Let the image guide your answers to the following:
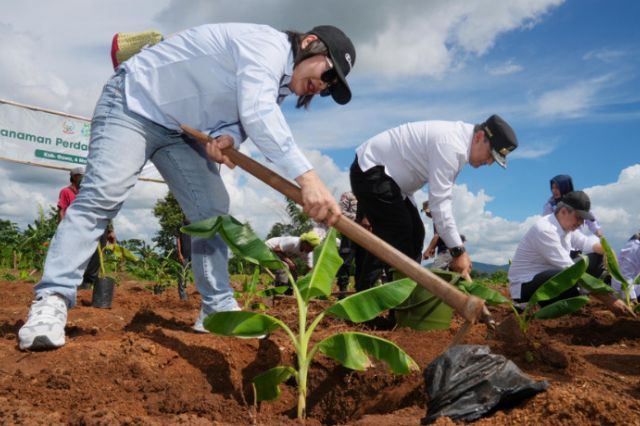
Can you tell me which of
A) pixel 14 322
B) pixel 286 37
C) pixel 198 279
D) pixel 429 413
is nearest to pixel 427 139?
pixel 286 37

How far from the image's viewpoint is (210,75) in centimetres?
289

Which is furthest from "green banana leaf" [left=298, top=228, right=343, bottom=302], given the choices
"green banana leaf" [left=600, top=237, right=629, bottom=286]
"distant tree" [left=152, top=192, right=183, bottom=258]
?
"distant tree" [left=152, top=192, right=183, bottom=258]

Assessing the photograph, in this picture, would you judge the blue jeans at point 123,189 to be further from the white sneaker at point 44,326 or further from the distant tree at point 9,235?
the distant tree at point 9,235

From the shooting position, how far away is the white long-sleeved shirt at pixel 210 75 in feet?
8.84

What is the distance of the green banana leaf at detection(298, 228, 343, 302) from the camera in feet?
8.49

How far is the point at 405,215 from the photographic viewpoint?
4391 mm

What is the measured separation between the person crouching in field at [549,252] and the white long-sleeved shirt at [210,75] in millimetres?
3165

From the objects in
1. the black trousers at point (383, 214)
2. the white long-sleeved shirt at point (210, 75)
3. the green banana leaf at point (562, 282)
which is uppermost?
the white long-sleeved shirt at point (210, 75)

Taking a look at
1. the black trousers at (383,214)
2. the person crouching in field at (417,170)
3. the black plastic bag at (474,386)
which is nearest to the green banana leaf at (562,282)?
the person crouching in field at (417,170)

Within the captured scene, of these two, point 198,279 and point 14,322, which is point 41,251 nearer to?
point 14,322

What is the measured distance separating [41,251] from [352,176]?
8623 mm

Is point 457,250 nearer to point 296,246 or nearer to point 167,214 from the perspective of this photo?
point 296,246

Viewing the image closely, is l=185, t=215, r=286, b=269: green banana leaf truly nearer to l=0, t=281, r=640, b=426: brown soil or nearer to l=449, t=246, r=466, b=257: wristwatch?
l=0, t=281, r=640, b=426: brown soil

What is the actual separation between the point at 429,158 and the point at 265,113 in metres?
1.95
